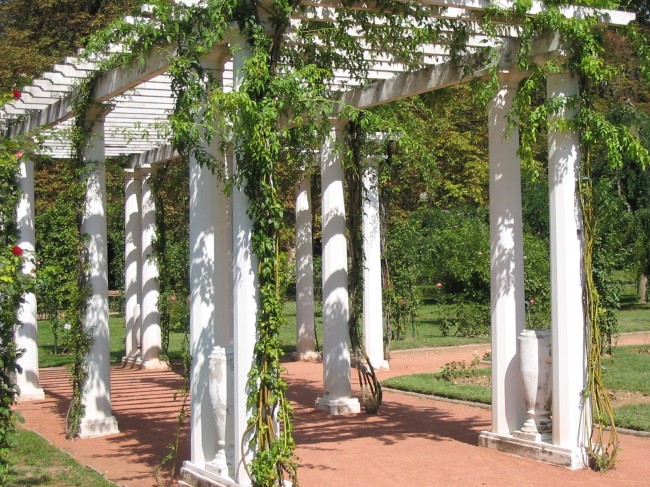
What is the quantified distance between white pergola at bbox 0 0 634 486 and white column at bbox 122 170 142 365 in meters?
4.61

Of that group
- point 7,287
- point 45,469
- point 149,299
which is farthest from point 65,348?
point 7,287

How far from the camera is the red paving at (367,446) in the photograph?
24.0ft

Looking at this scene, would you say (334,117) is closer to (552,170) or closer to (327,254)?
(327,254)

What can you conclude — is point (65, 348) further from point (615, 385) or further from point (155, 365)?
point (615, 385)

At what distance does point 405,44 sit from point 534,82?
138cm

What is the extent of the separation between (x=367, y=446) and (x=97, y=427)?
3.16 metres

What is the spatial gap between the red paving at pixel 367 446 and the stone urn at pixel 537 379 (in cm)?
38

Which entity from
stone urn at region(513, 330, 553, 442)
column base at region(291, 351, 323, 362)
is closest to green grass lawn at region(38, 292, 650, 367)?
column base at region(291, 351, 323, 362)

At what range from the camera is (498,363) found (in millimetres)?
8398

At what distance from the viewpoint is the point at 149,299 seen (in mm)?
16078

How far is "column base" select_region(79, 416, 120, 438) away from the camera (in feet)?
32.0

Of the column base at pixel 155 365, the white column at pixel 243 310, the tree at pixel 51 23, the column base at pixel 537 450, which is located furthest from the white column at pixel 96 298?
the tree at pixel 51 23

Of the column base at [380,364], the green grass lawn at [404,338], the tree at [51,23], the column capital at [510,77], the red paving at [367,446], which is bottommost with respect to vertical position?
the red paving at [367,446]

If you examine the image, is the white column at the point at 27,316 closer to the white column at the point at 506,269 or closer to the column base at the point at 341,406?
the column base at the point at 341,406
